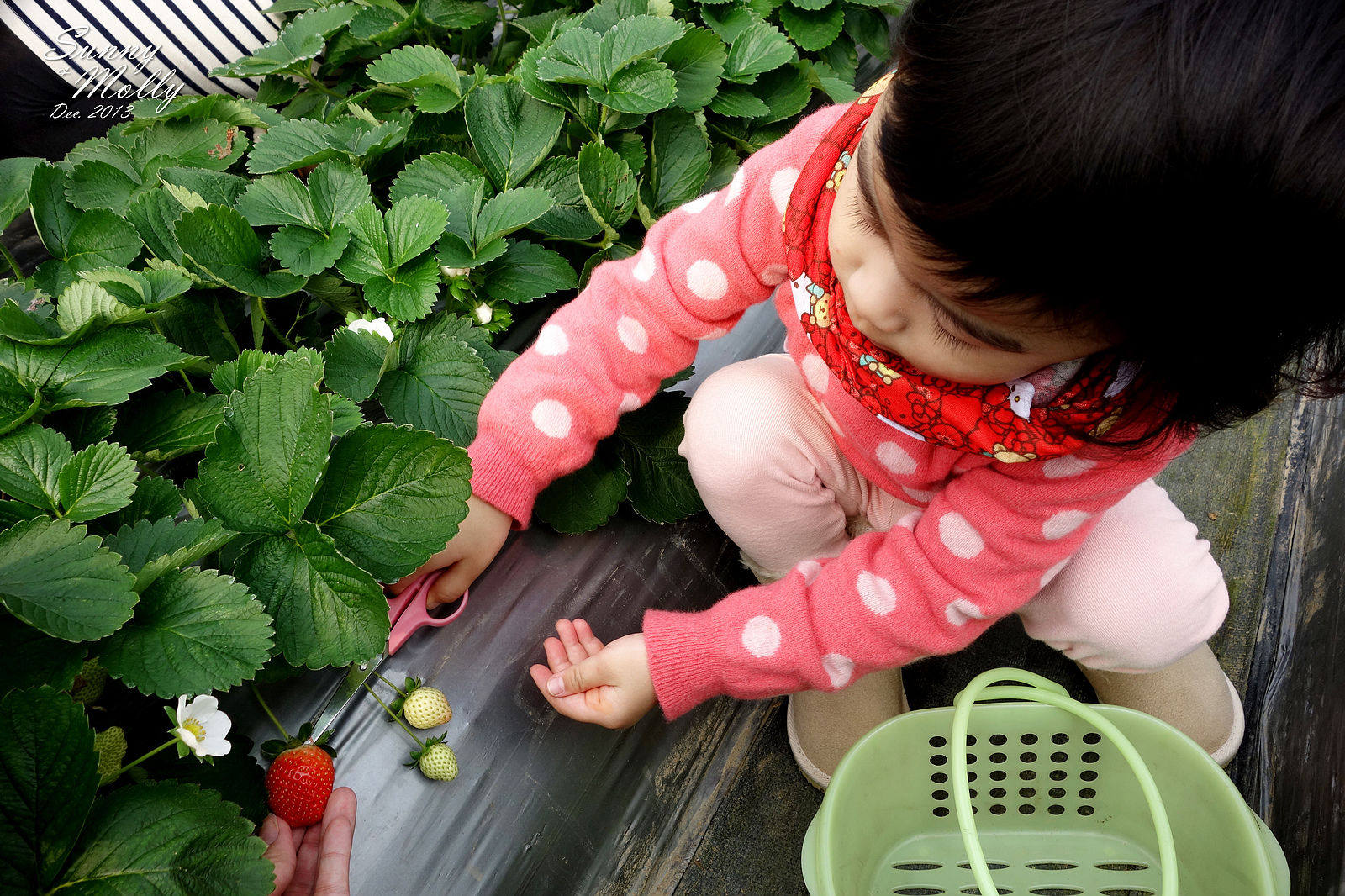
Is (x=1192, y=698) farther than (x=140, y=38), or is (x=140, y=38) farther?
(x=140, y=38)

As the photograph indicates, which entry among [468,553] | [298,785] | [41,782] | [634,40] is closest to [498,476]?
[468,553]

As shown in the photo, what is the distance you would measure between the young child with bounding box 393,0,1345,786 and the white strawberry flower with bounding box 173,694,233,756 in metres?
0.24

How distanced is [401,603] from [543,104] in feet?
1.85

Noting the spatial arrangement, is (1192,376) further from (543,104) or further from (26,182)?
(26,182)

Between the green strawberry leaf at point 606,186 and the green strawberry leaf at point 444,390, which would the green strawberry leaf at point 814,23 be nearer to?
the green strawberry leaf at point 606,186

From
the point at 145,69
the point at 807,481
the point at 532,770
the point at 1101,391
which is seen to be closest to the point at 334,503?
the point at 532,770

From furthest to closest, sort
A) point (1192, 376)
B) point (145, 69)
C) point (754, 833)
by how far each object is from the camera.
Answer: point (145, 69) < point (754, 833) < point (1192, 376)

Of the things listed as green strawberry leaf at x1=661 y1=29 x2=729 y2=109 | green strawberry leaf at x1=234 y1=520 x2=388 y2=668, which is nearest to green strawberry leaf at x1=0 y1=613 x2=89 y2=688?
green strawberry leaf at x1=234 y1=520 x2=388 y2=668

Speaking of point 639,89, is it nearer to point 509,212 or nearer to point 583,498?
point 509,212

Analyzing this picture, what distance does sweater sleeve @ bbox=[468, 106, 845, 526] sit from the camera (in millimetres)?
818

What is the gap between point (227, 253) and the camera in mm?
868

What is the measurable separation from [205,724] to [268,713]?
0.39ft

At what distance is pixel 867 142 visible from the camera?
0.57 metres

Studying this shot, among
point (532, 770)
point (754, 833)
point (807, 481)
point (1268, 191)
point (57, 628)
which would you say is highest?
point (1268, 191)
